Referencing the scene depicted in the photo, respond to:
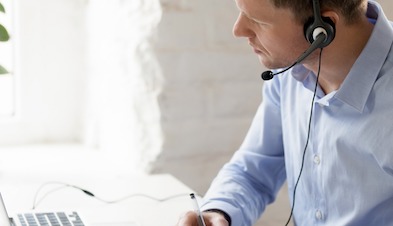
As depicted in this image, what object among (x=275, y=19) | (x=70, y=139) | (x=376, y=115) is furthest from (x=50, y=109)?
(x=376, y=115)

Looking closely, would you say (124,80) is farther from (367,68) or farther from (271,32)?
(367,68)

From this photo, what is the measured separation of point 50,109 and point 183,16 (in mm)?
467

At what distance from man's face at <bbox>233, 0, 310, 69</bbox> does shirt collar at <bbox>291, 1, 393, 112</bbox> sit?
0.29 ft

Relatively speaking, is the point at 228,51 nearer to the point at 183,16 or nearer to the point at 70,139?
the point at 183,16

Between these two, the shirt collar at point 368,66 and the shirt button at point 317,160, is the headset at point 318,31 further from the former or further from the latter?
the shirt button at point 317,160

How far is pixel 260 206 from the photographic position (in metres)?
1.35

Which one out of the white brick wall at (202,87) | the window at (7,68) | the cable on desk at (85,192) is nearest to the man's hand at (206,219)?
the cable on desk at (85,192)

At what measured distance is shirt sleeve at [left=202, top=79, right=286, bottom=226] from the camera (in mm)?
1317

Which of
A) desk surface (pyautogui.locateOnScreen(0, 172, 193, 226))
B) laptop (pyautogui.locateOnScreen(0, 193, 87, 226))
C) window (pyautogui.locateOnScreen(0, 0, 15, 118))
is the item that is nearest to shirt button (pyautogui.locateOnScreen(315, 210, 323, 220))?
desk surface (pyautogui.locateOnScreen(0, 172, 193, 226))

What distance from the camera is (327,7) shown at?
110 centimetres

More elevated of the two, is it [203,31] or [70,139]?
[203,31]

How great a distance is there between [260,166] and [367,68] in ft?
1.09

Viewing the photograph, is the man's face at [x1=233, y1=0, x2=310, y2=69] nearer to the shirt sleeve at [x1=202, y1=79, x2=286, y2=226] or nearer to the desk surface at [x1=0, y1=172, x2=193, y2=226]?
the shirt sleeve at [x1=202, y1=79, x2=286, y2=226]

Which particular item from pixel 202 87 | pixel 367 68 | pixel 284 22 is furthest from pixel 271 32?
pixel 202 87
